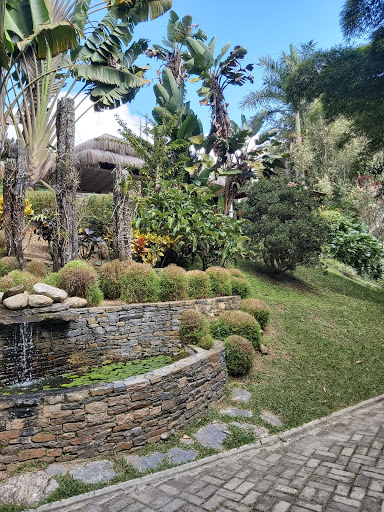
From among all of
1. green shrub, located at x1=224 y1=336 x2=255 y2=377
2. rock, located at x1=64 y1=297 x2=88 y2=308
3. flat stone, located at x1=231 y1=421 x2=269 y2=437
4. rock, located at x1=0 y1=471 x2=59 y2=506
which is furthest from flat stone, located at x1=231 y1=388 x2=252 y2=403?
rock, located at x1=0 y1=471 x2=59 y2=506

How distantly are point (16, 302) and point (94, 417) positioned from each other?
2.78 meters

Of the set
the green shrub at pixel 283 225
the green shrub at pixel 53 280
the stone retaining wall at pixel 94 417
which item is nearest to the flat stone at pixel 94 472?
the stone retaining wall at pixel 94 417

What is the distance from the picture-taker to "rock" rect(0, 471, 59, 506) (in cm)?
343

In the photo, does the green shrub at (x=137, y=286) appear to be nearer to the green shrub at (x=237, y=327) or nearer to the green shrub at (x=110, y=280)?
the green shrub at (x=110, y=280)

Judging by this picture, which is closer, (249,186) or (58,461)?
(58,461)

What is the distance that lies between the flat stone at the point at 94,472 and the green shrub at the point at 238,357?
300cm

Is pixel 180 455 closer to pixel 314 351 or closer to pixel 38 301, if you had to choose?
pixel 38 301

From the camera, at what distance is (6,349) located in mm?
5656

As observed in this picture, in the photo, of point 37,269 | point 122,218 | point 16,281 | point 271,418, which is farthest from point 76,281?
point 271,418

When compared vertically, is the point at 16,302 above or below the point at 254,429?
above

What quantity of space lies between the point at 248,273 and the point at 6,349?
27.9 feet

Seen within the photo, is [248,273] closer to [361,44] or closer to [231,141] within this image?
[231,141]

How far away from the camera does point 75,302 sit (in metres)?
6.59

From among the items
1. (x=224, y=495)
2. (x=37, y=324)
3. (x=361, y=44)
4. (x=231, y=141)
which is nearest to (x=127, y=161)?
(x=231, y=141)
